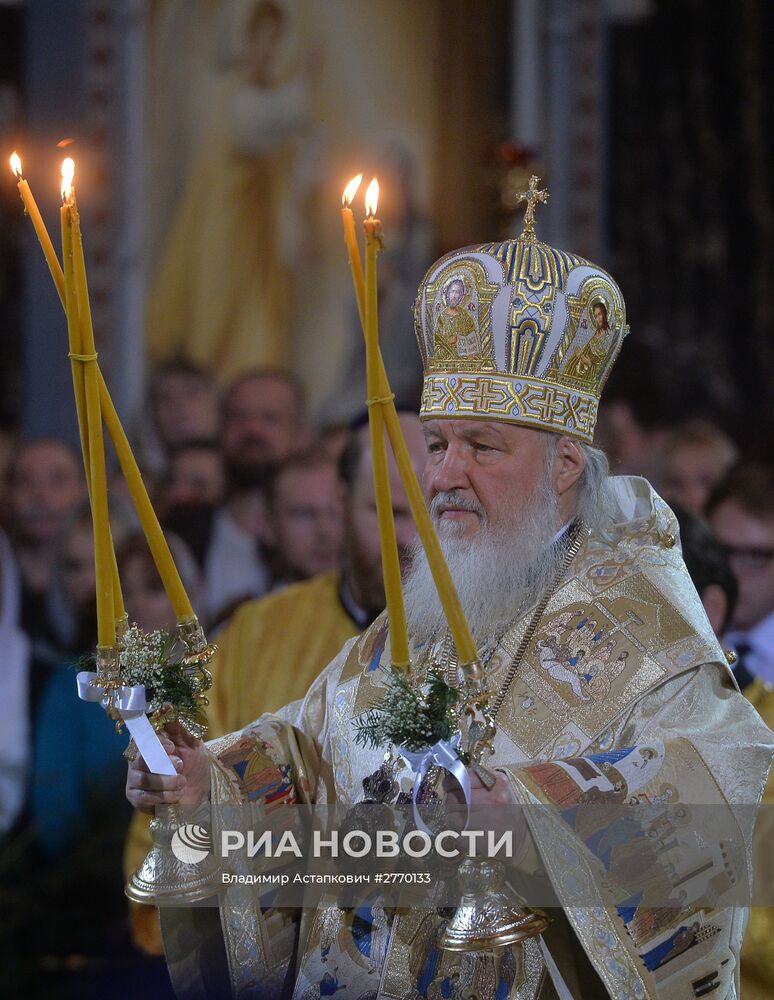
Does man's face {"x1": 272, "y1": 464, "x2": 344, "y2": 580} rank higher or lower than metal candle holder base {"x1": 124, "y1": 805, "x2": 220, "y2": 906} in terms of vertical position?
higher

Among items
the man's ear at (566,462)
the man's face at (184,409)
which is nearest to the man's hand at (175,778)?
the man's ear at (566,462)

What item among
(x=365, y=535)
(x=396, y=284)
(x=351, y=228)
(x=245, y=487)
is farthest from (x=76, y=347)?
(x=396, y=284)

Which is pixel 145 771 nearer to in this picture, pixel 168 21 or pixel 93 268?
pixel 93 268

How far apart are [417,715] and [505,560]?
972mm

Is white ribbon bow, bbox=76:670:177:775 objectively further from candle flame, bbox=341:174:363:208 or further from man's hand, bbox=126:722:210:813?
candle flame, bbox=341:174:363:208

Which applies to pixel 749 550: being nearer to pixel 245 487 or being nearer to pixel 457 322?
pixel 245 487

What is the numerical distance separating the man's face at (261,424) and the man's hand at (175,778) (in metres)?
3.80

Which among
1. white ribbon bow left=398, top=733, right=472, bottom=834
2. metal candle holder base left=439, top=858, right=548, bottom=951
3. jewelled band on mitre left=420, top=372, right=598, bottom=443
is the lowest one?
metal candle holder base left=439, top=858, right=548, bottom=951

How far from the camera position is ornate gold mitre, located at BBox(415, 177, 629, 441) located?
3580mm

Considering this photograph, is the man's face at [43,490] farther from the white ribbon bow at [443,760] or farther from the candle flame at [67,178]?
the white ribbon bow at [443,760]

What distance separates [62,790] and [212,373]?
1.94 metres

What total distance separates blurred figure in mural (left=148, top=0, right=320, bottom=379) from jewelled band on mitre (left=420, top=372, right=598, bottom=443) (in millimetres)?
3676

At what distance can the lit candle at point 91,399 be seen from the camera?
8.93 feet

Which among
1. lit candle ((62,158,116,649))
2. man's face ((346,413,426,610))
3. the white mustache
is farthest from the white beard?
man's face ((346,413,426,610))
